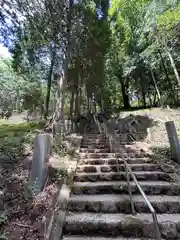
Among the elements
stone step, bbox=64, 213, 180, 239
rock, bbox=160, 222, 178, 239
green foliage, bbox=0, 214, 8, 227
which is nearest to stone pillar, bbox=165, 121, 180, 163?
stone step, bbox=64, 213, 180, 239

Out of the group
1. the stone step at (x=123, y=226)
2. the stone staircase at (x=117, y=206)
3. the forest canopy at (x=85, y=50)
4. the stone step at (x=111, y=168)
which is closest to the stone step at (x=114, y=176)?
the stone staircase at (x=117, y=206)

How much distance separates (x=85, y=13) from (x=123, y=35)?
1097 cm

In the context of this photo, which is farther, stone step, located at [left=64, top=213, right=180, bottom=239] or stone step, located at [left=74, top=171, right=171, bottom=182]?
stone step, located at [left=74, top=171, right=171, bottom=182]

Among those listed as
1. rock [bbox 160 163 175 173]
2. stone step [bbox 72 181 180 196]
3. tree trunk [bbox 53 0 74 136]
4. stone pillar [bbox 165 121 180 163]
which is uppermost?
tree trunk [bbox 53 0 74 136]

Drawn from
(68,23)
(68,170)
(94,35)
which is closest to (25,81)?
(94,35)

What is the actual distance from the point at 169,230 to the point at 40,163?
199 cm

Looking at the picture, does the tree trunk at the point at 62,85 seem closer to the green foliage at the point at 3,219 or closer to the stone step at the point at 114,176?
the stone step at the point at 114,176

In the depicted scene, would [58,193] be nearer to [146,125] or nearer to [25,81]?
[146,125]

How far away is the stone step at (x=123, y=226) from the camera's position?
273 cm

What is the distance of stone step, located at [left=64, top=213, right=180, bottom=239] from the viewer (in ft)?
8.94

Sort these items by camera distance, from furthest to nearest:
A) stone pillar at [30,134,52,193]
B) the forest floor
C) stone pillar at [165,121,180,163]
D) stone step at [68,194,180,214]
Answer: stone pillar at [165,121,180,163], stone pillar at [30,134,52,193], stone step at [68,194,180,214], the forest floor

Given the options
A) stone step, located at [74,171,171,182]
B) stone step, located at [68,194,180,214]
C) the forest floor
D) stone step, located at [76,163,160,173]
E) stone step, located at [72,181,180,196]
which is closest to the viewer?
the forest floor

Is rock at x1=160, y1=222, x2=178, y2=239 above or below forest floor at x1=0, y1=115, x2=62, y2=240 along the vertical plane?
below

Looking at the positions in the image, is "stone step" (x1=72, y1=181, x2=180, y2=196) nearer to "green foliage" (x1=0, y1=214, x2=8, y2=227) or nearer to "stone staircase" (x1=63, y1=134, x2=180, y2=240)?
"stone staircase" (x1=63, y1=134, x2=180, y2=240)
